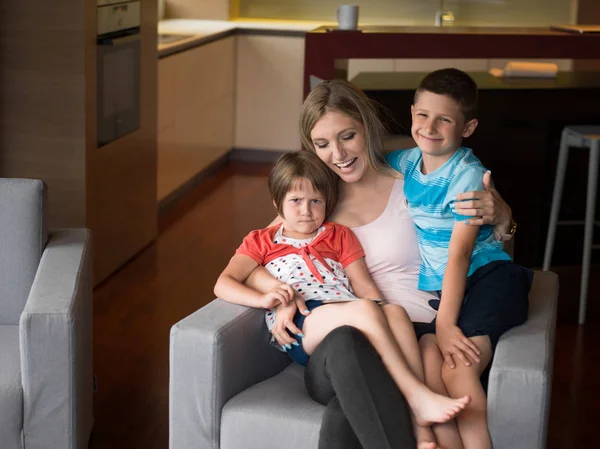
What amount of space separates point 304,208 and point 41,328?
0.70 m

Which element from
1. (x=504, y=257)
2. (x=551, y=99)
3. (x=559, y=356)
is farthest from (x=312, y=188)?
(x=551, y=99)

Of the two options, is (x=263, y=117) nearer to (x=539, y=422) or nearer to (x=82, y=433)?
(x=82, y=433)

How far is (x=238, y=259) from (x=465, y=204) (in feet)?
1.91

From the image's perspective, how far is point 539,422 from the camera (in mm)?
1989

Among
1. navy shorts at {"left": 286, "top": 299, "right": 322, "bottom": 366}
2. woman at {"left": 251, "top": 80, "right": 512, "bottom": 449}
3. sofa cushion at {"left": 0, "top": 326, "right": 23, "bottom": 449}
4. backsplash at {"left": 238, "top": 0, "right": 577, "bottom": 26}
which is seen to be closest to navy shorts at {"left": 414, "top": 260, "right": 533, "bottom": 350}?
woman at {"left": 251, "top": 80, "right": 512, "bottom": 449}

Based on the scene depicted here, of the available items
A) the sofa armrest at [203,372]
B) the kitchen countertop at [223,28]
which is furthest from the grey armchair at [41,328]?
the kitchen countertop at [223,28]

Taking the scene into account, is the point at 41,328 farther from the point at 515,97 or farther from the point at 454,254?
the point at 515,97

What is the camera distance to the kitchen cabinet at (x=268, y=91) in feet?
23.1

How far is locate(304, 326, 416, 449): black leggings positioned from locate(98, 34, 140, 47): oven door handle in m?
2.34

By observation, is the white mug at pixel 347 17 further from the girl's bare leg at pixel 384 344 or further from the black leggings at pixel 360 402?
the black leggings at pixel 360 402

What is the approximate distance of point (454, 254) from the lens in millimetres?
2283

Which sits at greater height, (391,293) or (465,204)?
(465,204)

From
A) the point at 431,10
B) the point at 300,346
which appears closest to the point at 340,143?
the point at 300,346

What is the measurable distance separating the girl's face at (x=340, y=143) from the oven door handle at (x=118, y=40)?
185cm
